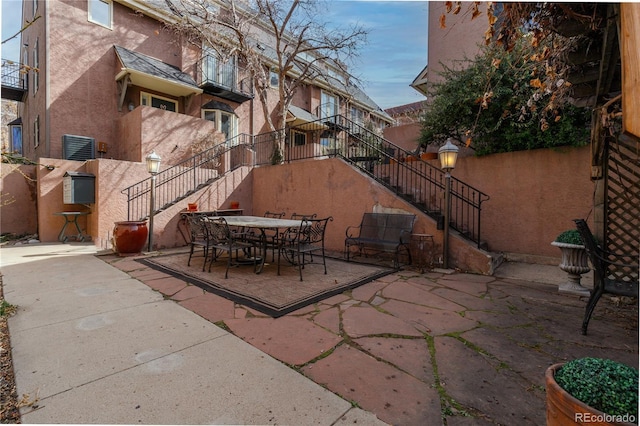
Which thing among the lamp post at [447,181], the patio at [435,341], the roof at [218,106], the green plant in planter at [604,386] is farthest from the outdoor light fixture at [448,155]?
the roof at [218,106]

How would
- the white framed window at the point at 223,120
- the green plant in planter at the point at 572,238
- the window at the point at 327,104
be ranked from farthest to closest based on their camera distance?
the window at the point at 327,104 < the white framed window at the point at 223,120 < the green plant in planter at the point at 572,238

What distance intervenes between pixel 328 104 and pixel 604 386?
17939mm

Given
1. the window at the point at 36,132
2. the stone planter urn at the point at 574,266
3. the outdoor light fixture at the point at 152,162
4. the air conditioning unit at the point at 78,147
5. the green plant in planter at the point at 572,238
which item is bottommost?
the stone planter urn at the point at 574,266

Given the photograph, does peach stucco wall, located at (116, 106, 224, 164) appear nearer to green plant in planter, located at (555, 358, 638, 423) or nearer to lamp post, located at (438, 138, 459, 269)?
lamp post, located at (438, 138, 459, 269)

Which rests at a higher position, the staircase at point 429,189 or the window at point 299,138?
the window at point 299,138

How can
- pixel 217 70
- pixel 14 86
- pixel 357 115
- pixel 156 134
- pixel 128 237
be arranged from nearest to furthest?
pixel 128 237 < pixel 156 134 < pixel 14 86 < pixel 217 70 < pixel 357 115

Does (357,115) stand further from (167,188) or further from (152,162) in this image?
(152,162)

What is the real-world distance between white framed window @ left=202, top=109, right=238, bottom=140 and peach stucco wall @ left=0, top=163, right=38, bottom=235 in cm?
602

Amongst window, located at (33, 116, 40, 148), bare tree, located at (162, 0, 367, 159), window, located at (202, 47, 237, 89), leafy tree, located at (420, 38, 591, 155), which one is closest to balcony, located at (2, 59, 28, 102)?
window, located at (33, 116, 40, 148)

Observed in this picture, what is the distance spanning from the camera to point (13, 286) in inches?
154

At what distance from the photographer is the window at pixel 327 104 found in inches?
674

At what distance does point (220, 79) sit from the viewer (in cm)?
1186

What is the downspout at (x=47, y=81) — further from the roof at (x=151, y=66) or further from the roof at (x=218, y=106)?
the roof at (x=218, y=106)

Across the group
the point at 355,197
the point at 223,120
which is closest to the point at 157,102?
the point at 223,120
